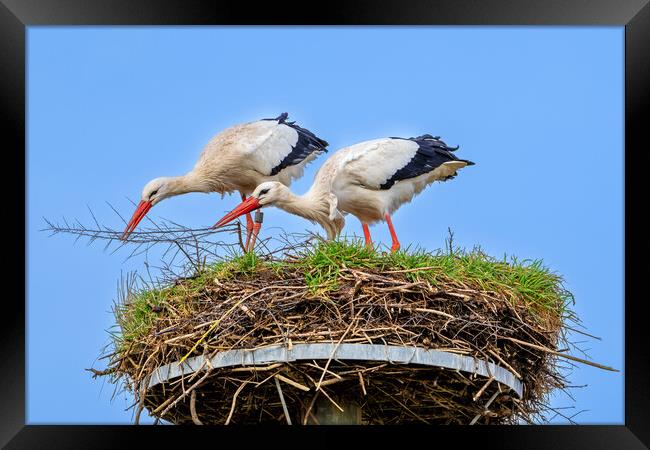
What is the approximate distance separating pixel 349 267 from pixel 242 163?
3.32m

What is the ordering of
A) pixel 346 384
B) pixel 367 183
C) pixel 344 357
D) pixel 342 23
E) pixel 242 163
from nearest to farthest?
pixel 342 23, pixel 344 357, pixel 346 384, pixel 367 183, pixel 242 163

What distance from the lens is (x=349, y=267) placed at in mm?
5074

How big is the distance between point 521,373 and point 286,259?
49.5 inches

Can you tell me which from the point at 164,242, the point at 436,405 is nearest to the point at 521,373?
the point at 436,405

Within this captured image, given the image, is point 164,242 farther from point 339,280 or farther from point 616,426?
point 616,426

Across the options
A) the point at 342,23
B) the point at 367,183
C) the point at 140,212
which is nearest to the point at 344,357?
the point at 342,23

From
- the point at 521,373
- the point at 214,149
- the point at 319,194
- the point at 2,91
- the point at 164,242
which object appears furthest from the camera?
the point at 214,149

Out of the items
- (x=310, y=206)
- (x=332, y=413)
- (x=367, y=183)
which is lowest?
(x=332, y=413)

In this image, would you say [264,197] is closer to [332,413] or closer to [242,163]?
[242,163]

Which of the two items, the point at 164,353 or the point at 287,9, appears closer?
the point at 287,9

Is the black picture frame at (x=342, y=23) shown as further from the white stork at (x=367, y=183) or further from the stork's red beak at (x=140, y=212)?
the stork's red beak at (x=140, y=212)

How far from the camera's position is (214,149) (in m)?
8.34

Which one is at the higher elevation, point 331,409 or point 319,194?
point 319,194

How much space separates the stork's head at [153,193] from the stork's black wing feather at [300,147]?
767mm
